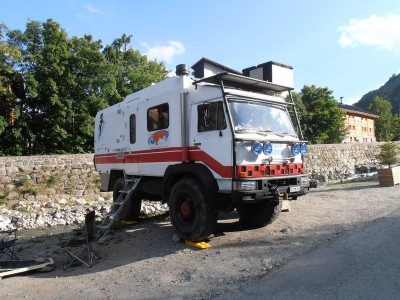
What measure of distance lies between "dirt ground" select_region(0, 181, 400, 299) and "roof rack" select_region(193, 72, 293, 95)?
10.1ft

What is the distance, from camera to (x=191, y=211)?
6.48 m

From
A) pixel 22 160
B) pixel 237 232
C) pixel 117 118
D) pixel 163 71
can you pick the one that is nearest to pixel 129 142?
pixel 117 118

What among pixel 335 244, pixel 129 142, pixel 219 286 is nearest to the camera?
pixel 219 286

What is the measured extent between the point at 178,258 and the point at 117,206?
2890 millimetres

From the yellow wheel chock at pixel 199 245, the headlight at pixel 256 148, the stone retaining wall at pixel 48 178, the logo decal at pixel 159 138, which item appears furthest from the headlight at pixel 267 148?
→ the stone retaining wall at pixel 48 178

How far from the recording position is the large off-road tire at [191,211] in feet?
20.1

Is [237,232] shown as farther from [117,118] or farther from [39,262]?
[117,118]

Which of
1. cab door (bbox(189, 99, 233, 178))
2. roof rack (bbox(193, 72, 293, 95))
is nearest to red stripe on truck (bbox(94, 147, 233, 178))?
cab door (bbox(189, 99, 233, 178))

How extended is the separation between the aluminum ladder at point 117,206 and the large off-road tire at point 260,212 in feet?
8.65

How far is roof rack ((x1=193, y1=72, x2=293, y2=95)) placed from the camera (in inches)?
251

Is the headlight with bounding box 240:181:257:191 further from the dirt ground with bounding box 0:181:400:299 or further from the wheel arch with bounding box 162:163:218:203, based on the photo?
the dirt ground with bounding box 0:181:400:299

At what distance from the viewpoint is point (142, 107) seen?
321 inches

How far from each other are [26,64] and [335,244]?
22699 millimetres

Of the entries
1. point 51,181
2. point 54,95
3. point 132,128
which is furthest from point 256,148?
point 54,95
